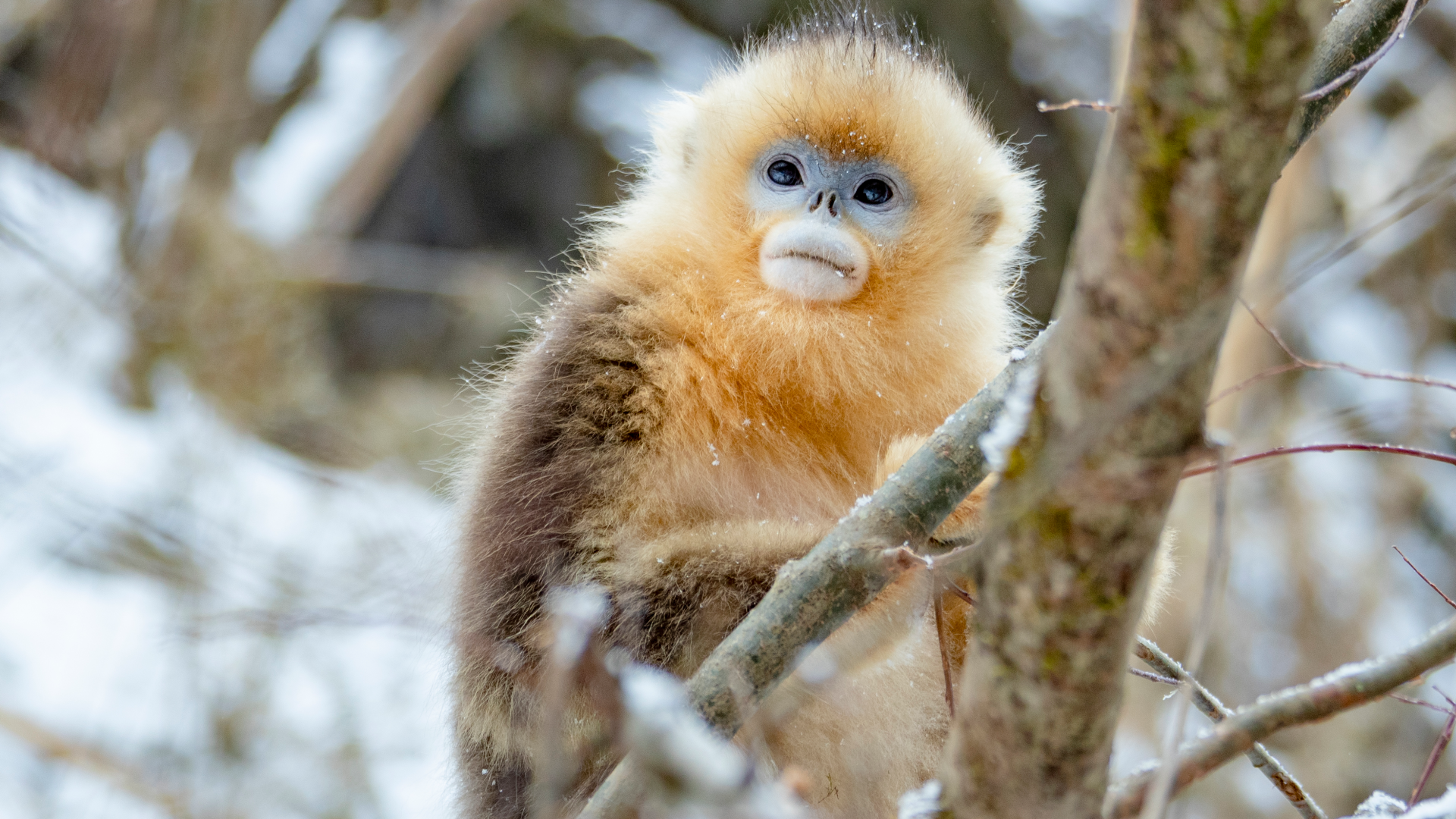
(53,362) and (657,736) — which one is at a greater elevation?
(657,736)

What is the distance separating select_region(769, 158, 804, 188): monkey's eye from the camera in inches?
103

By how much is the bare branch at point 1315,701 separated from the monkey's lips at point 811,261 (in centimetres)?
136

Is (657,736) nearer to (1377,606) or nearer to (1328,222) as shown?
(1377,606)

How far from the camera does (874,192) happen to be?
8.58ft

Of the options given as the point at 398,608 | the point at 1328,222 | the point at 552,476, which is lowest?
the point at 398,608

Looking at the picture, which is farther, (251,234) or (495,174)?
(495,174)

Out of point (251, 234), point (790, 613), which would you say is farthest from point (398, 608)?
point (251, 234)

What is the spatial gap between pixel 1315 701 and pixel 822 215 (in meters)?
1.49

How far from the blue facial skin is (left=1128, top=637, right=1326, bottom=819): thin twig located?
1.13 metres

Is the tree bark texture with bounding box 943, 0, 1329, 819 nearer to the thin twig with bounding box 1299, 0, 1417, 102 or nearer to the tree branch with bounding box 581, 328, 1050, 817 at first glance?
the tree branch with bounding box 581, 328, 1050, 817

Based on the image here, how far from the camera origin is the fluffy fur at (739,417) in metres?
1.99

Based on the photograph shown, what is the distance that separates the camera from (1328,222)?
6496mm

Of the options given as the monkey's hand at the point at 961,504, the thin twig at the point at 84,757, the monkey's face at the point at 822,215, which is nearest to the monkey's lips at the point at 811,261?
the monkey's face at the point at 822,215

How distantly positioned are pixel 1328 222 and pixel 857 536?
19.5 ft
